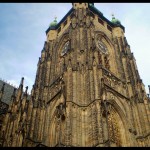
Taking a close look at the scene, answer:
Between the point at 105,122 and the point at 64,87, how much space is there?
4.92 meters

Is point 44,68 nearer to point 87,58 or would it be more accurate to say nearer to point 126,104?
point 87,58

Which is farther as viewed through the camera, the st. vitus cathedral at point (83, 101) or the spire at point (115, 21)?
the spire at point (115, 21)

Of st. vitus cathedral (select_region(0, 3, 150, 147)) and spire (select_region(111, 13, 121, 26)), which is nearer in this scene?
st. vitus cathedral (select_region(0, 3, 150, 147))

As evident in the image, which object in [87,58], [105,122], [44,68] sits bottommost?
[105,122]

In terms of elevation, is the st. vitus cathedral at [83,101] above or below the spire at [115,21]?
below

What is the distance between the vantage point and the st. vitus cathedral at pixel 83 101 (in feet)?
50.9

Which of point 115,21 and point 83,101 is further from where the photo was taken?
point 115,21

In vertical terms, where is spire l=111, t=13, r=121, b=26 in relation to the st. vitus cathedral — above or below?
above

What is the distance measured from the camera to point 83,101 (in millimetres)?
17109

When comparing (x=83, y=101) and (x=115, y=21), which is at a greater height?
(x=115, y=21)

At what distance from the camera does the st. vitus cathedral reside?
1552cm

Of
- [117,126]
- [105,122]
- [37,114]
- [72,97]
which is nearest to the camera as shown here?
[105,122]

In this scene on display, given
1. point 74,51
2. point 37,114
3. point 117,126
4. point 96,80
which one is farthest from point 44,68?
point 117,126

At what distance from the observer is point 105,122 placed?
15.1 m
